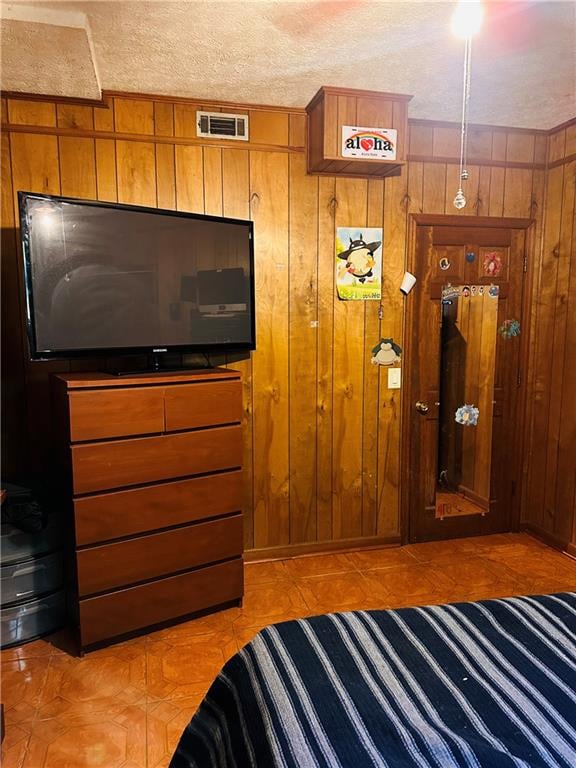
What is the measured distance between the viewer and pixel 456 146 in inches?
125

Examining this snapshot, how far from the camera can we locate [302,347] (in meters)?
3.08

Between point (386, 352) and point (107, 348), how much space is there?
5.43 feet

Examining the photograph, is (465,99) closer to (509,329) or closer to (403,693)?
(509,329)

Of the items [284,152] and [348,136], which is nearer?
[348,136]

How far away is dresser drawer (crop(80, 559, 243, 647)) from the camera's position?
7.44 ft

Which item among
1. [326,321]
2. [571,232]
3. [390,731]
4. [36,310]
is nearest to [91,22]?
[36,310]

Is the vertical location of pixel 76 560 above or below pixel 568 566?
above

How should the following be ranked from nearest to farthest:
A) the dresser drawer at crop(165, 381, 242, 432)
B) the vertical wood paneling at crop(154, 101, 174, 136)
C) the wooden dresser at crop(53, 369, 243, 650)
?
1. the wooden dresser at crop(53, 369, 243, 650)
2. the dresser drawer at crop(165, 381, 242, 432)
3. the vertical wood paneling at crop(154, 101, 174, 136)

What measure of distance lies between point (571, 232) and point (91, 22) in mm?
2785

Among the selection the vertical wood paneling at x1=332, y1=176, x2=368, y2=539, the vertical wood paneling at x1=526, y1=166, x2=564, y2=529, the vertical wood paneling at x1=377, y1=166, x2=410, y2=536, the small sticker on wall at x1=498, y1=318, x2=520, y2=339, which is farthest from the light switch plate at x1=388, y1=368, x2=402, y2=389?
the vertical wood paneling at x1=526, y1=166, x2=564, y2=529

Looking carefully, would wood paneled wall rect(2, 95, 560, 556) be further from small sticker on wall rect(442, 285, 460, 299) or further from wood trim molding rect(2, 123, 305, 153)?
small sticker on wall rect(442, 285, 460, 299)

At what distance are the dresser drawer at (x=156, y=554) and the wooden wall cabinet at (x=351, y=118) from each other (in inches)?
76.5

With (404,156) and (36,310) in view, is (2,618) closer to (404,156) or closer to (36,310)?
(36,310)

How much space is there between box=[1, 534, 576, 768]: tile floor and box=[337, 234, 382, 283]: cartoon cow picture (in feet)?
5.68
